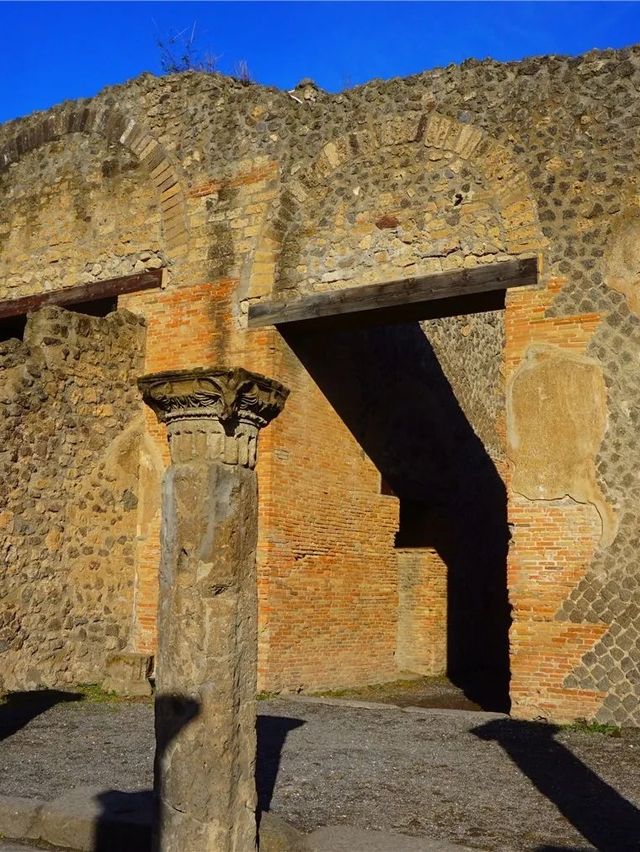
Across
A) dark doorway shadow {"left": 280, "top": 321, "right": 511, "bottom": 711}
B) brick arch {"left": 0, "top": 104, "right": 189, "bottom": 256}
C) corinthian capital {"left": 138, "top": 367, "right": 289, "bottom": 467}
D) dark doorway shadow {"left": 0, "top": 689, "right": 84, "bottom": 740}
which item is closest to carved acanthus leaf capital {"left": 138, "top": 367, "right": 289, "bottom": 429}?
corinthian capital {"left": 138, "top": 367, "right": 289, "bottom": 467}

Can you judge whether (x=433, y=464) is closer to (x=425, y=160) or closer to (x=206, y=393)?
(x=425, y=160)

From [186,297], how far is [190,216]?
37.7 inches

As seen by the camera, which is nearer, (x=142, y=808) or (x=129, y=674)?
(x=142, y=808)

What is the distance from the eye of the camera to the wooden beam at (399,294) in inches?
378

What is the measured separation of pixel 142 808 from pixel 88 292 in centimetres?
822

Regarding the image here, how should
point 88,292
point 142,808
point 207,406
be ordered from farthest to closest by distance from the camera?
1. point 88,292
2. point 142,808
3. point 207,406

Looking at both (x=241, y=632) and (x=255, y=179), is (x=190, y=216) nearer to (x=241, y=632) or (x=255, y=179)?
(x=255, y=179)

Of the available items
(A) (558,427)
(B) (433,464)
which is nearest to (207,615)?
(A) (558,427)

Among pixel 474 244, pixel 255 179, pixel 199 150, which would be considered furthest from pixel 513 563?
pixel 199 150

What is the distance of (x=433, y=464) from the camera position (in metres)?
14.3

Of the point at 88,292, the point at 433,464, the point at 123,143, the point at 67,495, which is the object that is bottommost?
the point at 67,495

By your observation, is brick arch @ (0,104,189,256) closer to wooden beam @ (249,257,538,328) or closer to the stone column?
wooden beam @ (249,257,538,328)

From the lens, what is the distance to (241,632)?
14.8ft

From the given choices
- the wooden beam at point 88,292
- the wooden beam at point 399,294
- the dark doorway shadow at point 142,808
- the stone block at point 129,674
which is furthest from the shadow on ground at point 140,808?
the wooden beam at point 88,292
